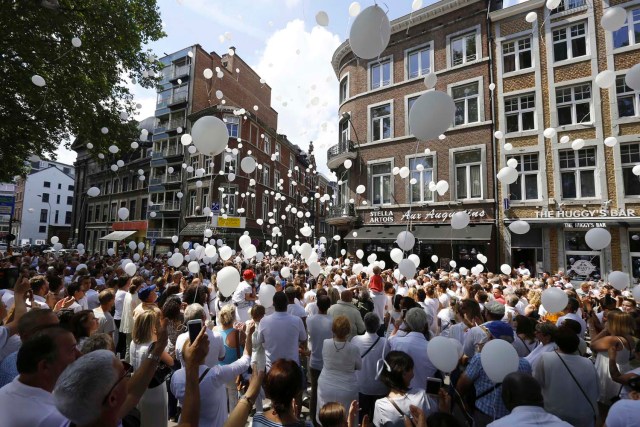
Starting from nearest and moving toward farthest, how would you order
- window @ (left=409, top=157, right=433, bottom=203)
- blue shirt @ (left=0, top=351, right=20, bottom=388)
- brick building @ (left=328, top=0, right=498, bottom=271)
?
blue shirt @ (left=0, top=351, right=20, bottom=388)
brick building @ (left=328, top=0, right=498, bottom=271)
window @ (left=409, top=157, right=433, bottom=203)

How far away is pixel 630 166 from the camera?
1316 centimetres

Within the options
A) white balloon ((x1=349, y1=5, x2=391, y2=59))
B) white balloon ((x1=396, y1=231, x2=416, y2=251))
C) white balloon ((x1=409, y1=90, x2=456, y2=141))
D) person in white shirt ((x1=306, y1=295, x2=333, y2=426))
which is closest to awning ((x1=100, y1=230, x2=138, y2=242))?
white balloon ((x1=396, y1=231, x2=416, y2=251))

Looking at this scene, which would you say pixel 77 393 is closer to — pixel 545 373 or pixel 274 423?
pixel 274 423

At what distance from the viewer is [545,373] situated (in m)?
2.90

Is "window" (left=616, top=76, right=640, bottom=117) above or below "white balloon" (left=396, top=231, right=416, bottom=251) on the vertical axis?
above

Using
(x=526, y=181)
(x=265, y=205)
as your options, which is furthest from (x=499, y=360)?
(x=265, y=205)

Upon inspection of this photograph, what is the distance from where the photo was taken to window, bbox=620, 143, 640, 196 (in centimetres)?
1305

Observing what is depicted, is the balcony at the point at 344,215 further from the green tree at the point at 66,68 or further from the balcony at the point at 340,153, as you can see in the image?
the green tree at the point at 66,68

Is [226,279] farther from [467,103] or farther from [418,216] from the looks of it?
[467,103]

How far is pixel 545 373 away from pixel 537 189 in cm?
1446

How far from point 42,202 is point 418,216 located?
6213cm

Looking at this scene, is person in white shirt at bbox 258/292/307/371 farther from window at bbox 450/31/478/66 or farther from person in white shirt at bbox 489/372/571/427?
window at bbox 450/31/478/66

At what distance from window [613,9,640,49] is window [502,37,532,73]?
3.11 meters

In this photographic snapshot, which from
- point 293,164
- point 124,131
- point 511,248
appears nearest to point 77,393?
point 124,131
